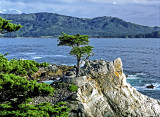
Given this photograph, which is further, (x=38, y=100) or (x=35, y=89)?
(x=38, y=100)

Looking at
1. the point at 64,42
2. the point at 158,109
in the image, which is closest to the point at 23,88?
the point at 64,42

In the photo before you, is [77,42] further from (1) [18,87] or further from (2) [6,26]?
(1) [18,87]

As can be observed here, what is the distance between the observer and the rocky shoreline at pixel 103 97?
28.7 metres

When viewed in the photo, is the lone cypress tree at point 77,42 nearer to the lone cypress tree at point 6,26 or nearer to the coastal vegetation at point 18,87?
the coastal vegetation at point 18,87

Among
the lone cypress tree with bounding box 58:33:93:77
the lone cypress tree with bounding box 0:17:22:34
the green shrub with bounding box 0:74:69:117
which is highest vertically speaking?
the lone cypress tree with bounding box 0:17:22:34

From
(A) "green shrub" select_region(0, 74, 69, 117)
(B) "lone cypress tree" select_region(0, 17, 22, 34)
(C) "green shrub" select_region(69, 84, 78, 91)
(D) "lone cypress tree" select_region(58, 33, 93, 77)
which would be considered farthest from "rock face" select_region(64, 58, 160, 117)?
(B) "lone cypress tree" select_region(0, 17, 22, 34)

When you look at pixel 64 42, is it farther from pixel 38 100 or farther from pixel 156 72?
pixel 156 72

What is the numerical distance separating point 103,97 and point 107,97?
0.73 meters

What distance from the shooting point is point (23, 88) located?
46.4 feet

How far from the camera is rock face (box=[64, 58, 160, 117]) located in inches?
1128

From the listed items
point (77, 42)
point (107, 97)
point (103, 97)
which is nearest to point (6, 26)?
point (103, 97)

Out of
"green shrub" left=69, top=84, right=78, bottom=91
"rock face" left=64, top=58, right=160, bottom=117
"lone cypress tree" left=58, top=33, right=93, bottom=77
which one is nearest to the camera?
"rock face" left=64, top=58, right=160, bottom=117

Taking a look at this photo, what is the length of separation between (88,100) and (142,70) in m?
54.2

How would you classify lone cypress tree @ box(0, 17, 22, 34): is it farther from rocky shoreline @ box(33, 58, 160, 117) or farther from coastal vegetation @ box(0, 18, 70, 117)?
rocky shoreline @ box(33, 58, 160, 117)
